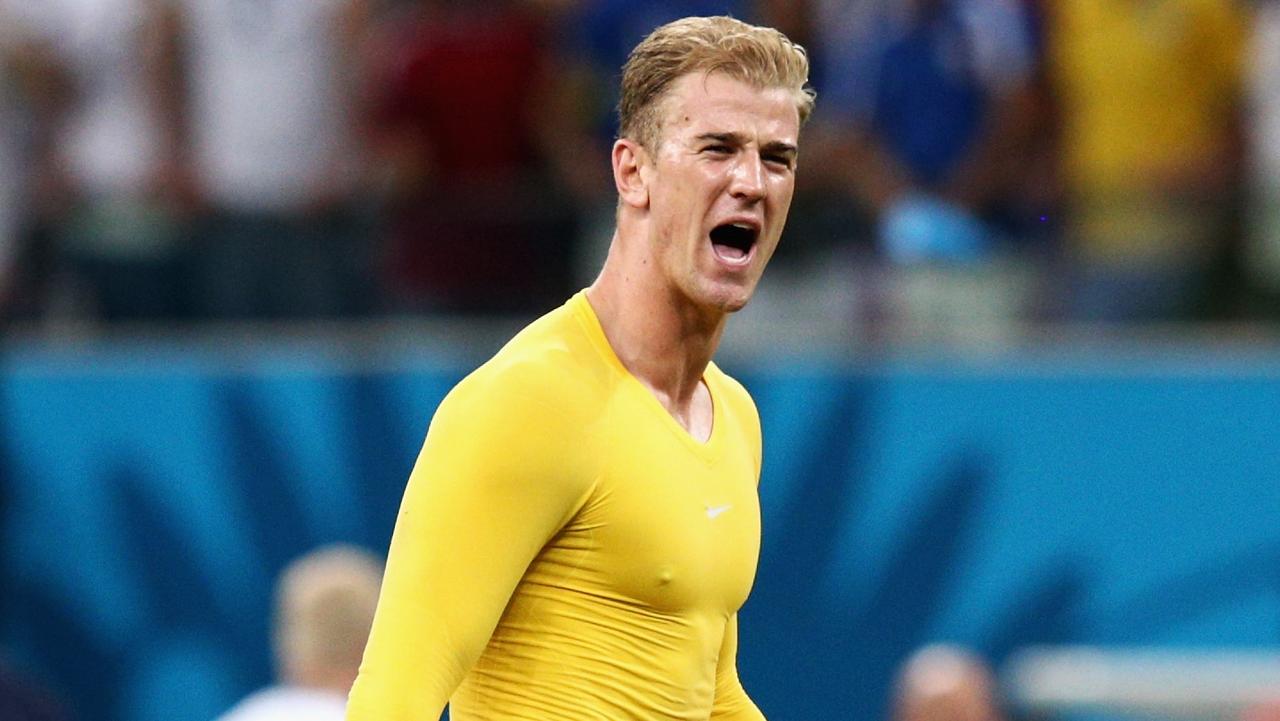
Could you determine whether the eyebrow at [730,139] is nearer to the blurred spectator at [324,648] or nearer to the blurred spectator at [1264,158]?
the blurred spectator at [324,648]

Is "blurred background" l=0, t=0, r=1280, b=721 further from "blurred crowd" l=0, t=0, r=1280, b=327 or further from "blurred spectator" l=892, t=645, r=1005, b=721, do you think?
"blurred spectator" l=892, t=645, r=1005, b=721

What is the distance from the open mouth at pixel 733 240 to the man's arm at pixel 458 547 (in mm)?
342

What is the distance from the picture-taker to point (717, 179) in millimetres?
2688

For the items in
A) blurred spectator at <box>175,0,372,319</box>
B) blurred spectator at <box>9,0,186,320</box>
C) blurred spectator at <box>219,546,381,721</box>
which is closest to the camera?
blurred spectator at <box>219,546,381,721</box>

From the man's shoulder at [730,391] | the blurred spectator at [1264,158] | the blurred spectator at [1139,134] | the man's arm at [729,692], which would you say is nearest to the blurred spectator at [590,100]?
the blurred spectator at [1139,134]

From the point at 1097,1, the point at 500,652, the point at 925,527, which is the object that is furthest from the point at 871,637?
the point at 500,652

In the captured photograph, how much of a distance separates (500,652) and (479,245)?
4.48m

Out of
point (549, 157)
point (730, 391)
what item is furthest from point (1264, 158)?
point (730, 391)

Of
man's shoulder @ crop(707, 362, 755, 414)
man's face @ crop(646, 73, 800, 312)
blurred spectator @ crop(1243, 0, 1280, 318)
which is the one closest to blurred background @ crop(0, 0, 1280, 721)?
blurred spectator @ crop(1243, 0, 1280, 318)

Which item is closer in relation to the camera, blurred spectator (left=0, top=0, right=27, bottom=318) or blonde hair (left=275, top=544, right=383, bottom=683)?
blonde hair (left=275, top=544, right=383, bottom=683)

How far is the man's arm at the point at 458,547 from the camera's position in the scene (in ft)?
8.28

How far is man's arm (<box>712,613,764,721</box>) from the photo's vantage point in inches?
118

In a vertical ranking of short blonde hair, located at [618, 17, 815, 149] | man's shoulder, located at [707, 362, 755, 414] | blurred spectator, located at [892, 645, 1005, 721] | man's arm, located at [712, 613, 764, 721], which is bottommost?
blurred spectator, located at [892, 645, 1005, 721]

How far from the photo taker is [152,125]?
7.52 metres
